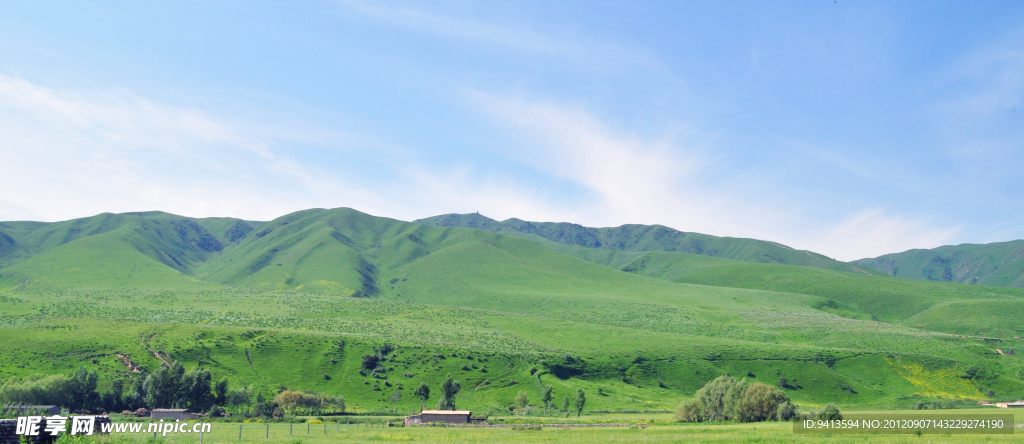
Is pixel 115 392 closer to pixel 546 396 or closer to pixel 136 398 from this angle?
pixel 136 398

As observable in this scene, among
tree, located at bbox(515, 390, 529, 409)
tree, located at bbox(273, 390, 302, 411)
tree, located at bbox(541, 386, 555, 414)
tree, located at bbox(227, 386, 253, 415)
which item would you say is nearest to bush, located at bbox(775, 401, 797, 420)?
tree, located at bbox(541, 386, 555, 414)

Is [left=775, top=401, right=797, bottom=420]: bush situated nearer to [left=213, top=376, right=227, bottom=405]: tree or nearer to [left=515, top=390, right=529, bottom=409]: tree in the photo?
[left=515, top=390, right=529, bottom=409]: tree

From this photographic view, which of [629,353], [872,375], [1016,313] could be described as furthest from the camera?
[1016,313]

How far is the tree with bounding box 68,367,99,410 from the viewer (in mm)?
73625

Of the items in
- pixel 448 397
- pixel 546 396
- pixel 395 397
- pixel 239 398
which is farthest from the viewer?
pixel 395 397

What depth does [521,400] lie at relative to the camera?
87875mm

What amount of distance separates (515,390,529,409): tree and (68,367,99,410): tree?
56.4 m

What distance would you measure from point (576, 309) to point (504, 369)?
287 ft

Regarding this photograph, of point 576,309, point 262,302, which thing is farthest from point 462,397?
point 262,302

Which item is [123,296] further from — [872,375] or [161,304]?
[872,375]

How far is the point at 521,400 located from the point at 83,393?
58.6 metres

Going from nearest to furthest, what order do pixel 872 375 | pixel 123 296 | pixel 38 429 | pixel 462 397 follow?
pixel 38 429, pixel 462 397, pixel 872 375, pixel 123 296

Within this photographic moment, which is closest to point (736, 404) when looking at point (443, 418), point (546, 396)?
point (443, 418)

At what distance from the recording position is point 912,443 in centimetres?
2608
